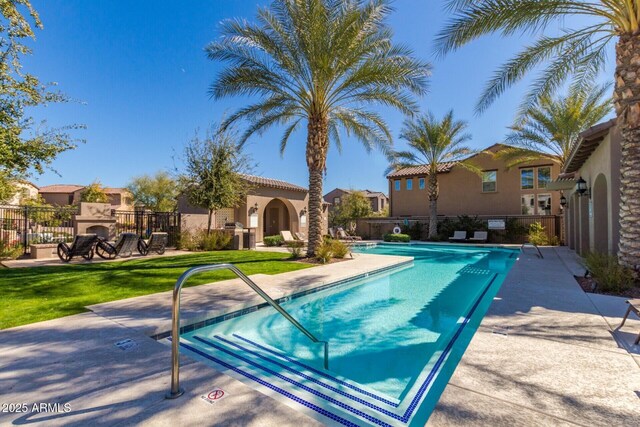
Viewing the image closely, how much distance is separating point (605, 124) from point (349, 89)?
8.28 metres

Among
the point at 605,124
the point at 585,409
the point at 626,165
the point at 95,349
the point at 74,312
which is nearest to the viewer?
the point at 585,409

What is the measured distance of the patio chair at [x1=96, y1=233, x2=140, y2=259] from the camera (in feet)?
42.8

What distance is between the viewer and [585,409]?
9.23ft

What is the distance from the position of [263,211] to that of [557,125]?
20.4 metres

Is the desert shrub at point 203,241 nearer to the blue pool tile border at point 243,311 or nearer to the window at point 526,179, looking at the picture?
the blue pool tile border at point 243,311

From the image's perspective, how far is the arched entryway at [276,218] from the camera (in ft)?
95.6

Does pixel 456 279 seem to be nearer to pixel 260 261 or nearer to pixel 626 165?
pixel 626 165

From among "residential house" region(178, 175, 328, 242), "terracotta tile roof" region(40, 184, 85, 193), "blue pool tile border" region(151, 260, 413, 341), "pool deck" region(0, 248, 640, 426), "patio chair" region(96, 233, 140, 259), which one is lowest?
"blue pool tile border" region(151, 260, 413, 341)

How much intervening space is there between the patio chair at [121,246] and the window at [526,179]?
28.1 meters

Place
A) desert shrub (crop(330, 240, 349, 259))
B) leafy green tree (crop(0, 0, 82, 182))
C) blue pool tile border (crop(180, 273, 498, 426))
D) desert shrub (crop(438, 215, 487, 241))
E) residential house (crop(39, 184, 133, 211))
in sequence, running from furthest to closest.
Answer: residential house (crop(39, 184, 133, 211)) < desert shrub (crop(438, 215, 487, 241)) < desert shrub (crop(330, 240, 349, 259)) < leafy green tree (crop(0, 0, 82, 182)) < blue pool tile border (crop(180, 273, 498, 426))

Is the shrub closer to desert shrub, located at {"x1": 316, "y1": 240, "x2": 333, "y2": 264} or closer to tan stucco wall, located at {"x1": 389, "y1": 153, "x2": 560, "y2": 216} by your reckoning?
tan stucco wall, located at {"x1": 389, "y1": 153, "x2": 560, "y2": 216}

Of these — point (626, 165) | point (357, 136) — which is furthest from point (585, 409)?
point (357, 136)

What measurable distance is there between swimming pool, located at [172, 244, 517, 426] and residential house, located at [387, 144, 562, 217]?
67.3ft

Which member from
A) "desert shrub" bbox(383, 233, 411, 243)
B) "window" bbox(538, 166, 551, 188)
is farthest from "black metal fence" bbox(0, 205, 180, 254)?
"window" bbox(538, 166, 551, 188)
